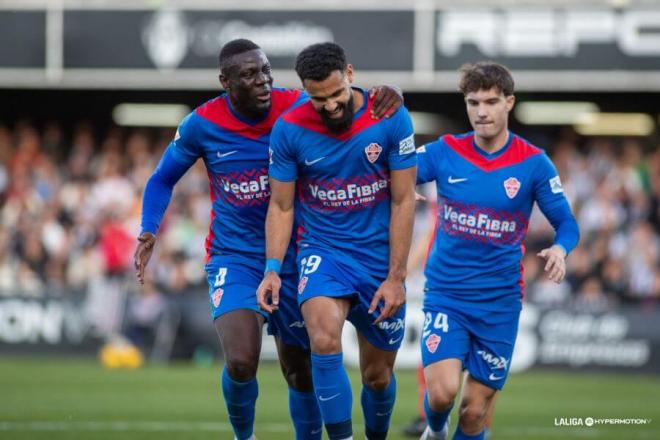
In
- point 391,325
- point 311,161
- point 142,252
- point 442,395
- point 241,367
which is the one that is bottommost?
point 442,395

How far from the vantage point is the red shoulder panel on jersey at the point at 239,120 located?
770cm

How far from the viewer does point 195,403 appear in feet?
41.8

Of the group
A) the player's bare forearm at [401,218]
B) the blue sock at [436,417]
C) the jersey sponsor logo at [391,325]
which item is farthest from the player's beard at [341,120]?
the blue sock at [436,417]

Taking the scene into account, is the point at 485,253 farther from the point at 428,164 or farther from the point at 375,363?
the point at 375,363

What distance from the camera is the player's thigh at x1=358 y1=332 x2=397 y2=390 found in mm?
7602

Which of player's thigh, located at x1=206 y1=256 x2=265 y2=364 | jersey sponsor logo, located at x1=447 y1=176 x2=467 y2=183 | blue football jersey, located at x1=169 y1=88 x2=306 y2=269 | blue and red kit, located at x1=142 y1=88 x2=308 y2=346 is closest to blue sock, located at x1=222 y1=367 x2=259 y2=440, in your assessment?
player's thigh, located at x1=206 y1=256 x2=265 y2=364

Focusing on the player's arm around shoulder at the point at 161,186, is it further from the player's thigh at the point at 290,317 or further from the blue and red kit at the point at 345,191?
the player's thigh at the point at 290,317

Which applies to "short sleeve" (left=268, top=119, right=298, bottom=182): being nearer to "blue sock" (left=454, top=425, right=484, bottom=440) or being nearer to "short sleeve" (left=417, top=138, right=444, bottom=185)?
"short sleeve" (left=417, top=138, right=444, bottom=185)

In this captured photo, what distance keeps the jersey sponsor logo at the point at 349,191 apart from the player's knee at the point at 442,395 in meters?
1.22

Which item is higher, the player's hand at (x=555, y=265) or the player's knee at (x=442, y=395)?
the player's hand at (x=555, y=265)

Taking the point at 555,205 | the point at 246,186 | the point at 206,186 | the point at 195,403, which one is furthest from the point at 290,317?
the point at 206,186

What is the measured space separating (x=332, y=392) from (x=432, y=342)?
0.89 meters

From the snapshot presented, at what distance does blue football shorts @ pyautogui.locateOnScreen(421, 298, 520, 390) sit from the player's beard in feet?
4.38

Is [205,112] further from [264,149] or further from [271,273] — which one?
[271,273]
